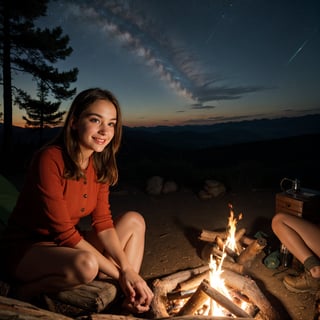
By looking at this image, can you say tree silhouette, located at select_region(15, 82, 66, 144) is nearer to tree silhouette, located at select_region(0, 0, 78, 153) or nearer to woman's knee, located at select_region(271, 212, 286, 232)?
tree silhouette, located at select_region(0, 0, 78, 153)

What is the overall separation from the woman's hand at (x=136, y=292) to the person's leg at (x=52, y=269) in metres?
0.26

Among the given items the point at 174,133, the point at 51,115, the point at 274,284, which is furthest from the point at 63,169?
the point at 174,133

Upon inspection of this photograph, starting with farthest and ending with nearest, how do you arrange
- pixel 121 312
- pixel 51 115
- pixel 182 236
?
1. pixel 51 115
2. pixel 182 236
3. pixel 121 312

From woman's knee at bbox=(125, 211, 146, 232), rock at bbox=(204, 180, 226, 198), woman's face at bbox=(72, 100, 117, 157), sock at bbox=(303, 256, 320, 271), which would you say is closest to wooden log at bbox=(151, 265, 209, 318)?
woman's knee at bbox=(125, 211, 146, 232)

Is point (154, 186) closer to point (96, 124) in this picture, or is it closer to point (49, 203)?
point (96, 124)

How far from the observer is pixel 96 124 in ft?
7.48

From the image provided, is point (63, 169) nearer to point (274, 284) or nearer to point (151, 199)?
point (274, 284)

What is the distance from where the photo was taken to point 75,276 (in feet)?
6.82

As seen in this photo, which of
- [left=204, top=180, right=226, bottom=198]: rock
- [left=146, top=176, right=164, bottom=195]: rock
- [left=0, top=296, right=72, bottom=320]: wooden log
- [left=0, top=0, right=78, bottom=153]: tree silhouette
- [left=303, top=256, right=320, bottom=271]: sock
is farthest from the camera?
[left=0, top=0, right=78, bottom=153]: tree silhouette

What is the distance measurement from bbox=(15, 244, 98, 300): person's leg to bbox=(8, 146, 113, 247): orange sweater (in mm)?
118

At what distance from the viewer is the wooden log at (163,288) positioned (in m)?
2.29

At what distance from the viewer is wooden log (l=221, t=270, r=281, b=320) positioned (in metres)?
2.35

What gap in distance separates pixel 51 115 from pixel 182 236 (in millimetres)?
13654

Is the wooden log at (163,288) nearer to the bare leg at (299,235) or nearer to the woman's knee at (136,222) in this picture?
the woman's knee at (136,222)
